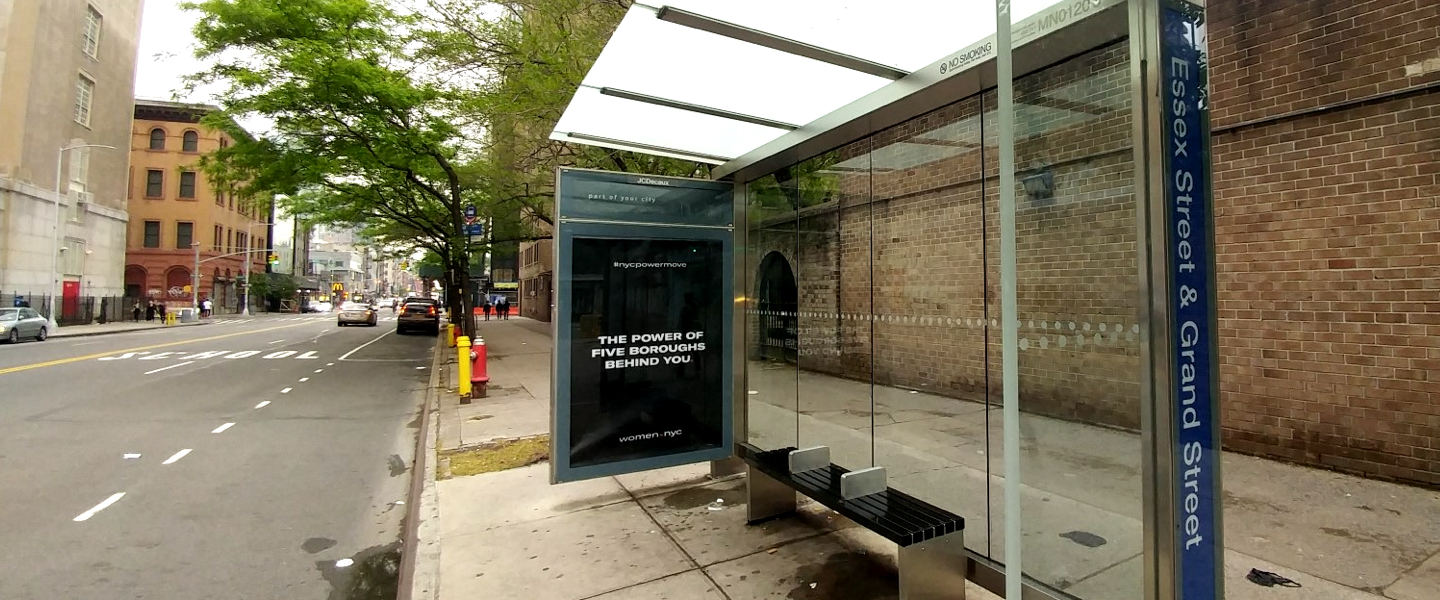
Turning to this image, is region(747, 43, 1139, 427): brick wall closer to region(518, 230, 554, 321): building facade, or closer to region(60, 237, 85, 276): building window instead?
region(518, 230, 554, 321): building facade

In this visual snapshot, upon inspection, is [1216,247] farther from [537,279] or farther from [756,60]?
[537,279]

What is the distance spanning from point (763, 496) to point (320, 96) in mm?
12493

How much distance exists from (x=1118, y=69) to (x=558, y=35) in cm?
746

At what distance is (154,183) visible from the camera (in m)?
47.5

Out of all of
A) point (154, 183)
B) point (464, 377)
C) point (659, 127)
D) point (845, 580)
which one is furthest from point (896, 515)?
point (154, 183)

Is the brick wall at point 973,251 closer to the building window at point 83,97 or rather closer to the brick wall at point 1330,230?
the brick wall at point 1330,230

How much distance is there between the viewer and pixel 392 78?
41.5 feet

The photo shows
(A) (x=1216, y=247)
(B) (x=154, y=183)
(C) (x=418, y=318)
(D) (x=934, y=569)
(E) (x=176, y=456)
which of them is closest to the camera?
(D) (x=934, y=569)

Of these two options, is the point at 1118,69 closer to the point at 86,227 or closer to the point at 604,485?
the point at 604,485

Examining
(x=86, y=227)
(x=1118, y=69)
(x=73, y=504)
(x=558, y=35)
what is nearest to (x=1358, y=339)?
(x=1118, y=69)

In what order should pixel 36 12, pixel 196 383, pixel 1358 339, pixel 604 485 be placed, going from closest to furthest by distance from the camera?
pixel 1358 339 → pixel 604 485 → pixel 196 383 → pixel 36 12

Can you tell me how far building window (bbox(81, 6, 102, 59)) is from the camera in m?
34.6

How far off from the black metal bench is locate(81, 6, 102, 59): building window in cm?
4862

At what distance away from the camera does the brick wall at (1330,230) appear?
186 inches
